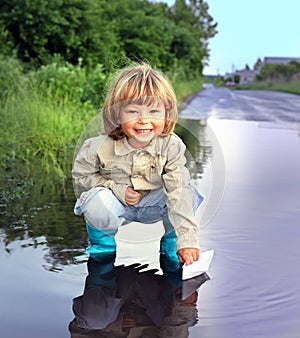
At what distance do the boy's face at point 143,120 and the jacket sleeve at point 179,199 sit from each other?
128 mm

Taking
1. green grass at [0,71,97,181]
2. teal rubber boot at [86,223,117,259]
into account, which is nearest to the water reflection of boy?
teal rubber boot at [86,223,117,259]

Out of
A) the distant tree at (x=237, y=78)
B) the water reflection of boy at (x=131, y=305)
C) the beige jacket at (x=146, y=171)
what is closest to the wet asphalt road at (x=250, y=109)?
the beige jacket at (x=146, y=171)

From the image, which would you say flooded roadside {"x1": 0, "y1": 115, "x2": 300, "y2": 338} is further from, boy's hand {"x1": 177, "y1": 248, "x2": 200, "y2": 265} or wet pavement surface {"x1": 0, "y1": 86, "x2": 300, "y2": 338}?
boy's hand {"x1": 177, "y1": 248, "x2": 200, "y2": 265}

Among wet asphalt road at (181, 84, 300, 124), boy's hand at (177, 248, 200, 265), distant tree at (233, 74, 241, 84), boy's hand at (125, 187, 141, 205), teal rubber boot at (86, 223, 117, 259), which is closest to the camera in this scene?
boy's hand at (177, 248, 200, 265)

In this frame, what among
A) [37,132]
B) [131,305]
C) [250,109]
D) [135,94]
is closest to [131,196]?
[135,94]

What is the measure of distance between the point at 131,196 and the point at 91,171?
27 centimetres

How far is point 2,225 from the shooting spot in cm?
489

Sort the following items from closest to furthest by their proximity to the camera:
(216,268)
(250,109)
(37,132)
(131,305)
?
(131,305), (216,268), (37,132), (250,109)

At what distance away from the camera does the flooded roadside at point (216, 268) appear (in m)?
3.24

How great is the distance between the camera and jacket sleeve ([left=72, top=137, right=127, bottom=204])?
3.91m

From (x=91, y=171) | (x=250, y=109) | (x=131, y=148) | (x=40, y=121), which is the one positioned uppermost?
(x=131, y=148)

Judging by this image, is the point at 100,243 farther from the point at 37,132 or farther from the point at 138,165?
the point at 37,132

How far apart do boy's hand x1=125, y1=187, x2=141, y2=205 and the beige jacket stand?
0.02 m

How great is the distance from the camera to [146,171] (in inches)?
153
